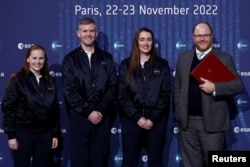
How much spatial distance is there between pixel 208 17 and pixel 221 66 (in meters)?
1.02

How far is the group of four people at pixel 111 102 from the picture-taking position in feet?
13.7

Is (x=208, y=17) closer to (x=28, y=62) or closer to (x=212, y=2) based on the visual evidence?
(x=212, y=2)

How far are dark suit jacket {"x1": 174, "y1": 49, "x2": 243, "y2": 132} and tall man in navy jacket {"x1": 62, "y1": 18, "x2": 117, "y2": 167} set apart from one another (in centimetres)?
67

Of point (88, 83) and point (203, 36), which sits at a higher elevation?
point (203, 36)

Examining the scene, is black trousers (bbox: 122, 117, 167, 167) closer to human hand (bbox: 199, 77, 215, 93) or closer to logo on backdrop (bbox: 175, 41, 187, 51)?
human hand (bbox: 199, 77, 215, 93)

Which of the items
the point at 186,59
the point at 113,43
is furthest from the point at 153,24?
the point at 186,59

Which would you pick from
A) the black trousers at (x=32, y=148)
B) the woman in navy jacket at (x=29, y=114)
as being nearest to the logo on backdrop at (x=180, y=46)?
the woman in navy jacket at (x=29, y=114)

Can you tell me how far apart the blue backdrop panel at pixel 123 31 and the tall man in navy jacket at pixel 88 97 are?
1.73 feet

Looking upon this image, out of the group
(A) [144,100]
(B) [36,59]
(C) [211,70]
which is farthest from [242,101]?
(B) [36,59]

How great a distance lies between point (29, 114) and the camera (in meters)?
4.18

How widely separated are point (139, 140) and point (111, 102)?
0.46 metres

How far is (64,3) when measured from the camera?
196 inches

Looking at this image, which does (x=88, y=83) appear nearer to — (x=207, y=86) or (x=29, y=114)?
(x=29, y=114)

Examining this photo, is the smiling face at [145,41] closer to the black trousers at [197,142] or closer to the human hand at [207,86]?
the human hand at [207,86]
